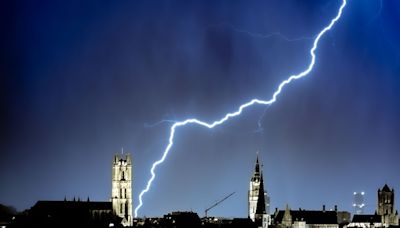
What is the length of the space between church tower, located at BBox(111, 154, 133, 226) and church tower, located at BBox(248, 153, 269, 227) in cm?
1542

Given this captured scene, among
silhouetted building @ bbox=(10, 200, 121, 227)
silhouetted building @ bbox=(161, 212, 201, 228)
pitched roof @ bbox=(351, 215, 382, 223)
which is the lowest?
silhouetted building @ bbox=(161, 212, 201, 228)

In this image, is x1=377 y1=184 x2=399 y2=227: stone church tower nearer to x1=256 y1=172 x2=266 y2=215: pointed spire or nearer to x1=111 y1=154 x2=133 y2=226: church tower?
x1=256 y1=172 x2=266 y2=215: pointed spire

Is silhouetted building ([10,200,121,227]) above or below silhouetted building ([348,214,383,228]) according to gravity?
above

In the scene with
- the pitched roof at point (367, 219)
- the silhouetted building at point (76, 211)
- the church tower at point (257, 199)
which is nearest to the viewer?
the silhouetted building at point (76, 211)

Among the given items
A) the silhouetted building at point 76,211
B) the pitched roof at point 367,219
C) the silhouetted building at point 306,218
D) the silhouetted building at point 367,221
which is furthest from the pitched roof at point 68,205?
the pitched roof at point 367,219

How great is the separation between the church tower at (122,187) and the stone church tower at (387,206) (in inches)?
1255

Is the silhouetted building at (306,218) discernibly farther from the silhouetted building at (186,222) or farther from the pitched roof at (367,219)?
the silhouetted building at (186,222)

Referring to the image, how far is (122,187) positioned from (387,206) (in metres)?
33.8

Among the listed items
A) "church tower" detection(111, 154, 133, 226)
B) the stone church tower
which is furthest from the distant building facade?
"church tower" detection(111, 154, 133, 226)

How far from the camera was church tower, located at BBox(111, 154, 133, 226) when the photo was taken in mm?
119688

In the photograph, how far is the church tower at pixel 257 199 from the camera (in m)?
111

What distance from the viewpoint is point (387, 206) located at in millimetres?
121438

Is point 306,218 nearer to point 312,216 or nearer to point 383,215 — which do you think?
point 312,216

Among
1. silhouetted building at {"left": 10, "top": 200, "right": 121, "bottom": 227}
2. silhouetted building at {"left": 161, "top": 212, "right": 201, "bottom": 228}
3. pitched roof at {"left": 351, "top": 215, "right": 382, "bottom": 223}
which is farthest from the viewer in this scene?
pitched roof at {"left": 351, "top": 215, "right": 382, "bottom": 223}
